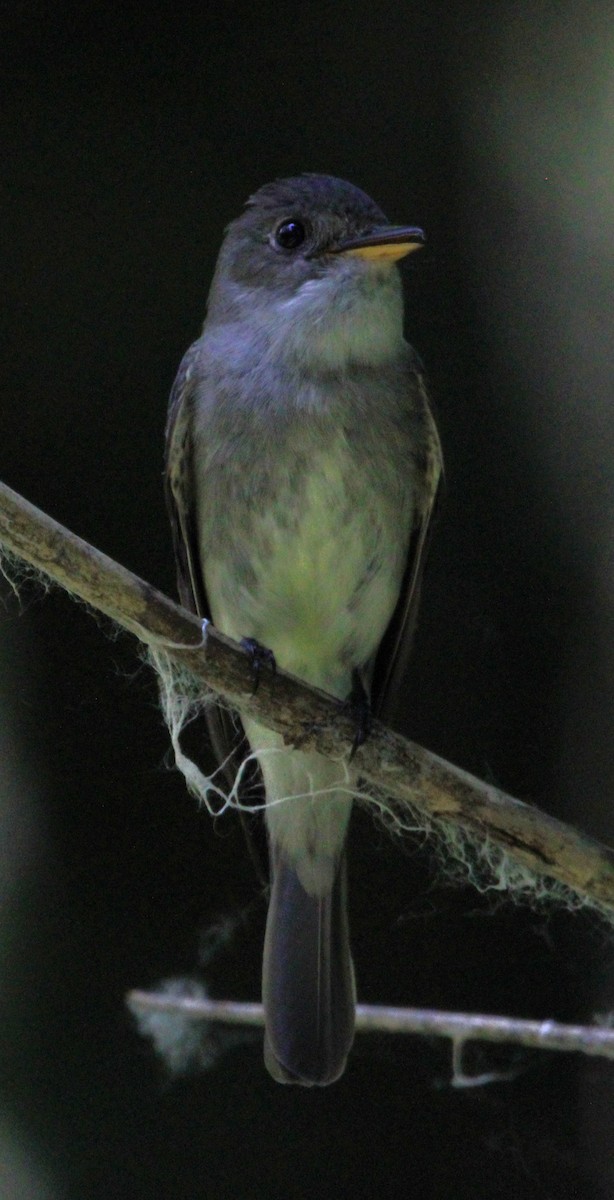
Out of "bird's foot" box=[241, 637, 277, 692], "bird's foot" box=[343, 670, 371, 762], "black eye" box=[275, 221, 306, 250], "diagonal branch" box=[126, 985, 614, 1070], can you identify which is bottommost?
"diagonal branch" box=[126, 985, 614, 1070]

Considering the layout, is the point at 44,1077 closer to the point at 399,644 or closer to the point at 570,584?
the point at 399,644

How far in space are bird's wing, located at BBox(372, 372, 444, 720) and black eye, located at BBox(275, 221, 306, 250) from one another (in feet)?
0.53

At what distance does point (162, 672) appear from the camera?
1.03m

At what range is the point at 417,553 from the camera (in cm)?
121

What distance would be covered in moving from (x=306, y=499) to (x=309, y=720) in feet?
0.66

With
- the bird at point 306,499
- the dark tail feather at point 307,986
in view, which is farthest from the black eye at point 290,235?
the dark tail feather at point 307,986

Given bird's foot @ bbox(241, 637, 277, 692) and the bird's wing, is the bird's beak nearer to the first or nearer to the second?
the bird's wing

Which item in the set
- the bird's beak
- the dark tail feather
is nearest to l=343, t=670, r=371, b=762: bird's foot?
the dark tail feather

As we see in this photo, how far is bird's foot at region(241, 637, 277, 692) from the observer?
103cm

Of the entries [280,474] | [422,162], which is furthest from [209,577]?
[422,162]

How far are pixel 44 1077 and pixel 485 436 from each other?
68 cm

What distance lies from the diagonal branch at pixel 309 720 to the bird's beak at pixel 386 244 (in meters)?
0.36

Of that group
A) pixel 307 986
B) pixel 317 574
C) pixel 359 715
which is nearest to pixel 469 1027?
pixel 307 986

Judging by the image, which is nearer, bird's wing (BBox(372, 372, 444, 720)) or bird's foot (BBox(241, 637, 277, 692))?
bird's foot (BBox(241, 637, 277, 692))
